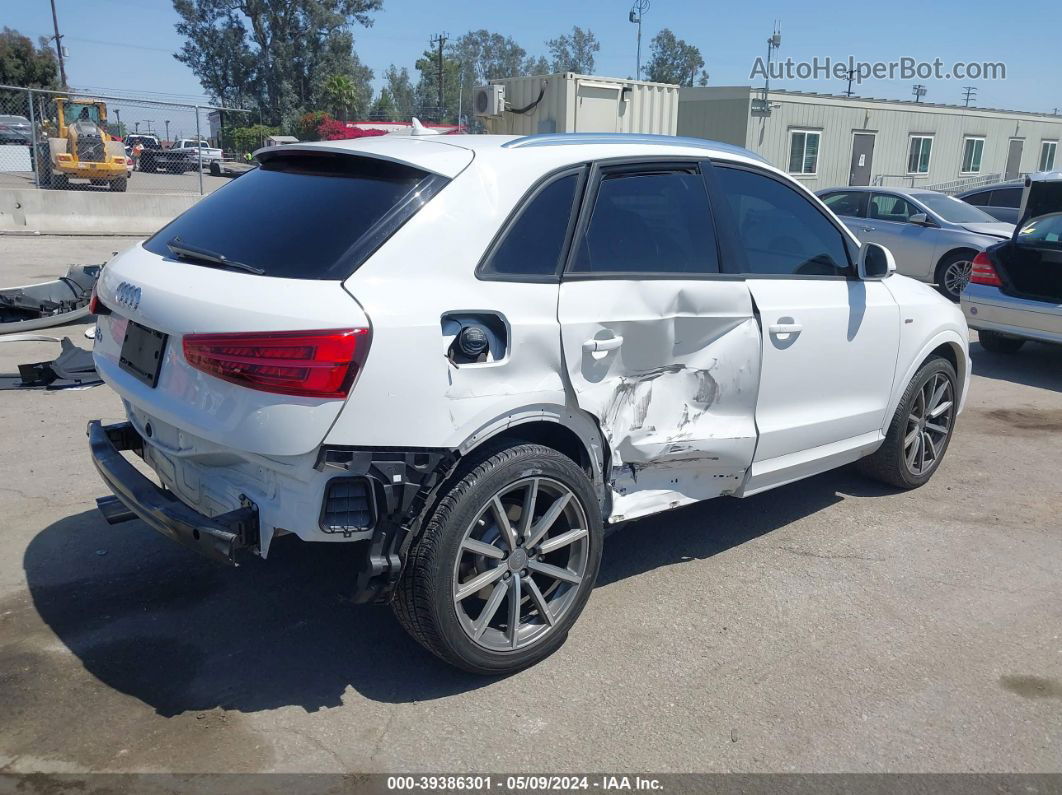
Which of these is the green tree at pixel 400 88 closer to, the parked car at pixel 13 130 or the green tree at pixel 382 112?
the green tree at pixel 382 112

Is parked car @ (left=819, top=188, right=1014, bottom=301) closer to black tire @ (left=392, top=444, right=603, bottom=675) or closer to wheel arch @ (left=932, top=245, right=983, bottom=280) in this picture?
wheel arch @ (left=932, top=245, right=983, bottom=280)

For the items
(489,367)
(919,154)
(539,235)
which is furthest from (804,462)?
(919,154)

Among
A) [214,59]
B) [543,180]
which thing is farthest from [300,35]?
[543,180]

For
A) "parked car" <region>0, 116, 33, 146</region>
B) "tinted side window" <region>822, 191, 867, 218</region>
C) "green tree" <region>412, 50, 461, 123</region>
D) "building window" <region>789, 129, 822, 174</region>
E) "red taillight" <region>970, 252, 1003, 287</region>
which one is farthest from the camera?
"green tree" <region>412, 50, 461, 123</region>

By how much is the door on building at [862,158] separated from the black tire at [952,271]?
19.9m

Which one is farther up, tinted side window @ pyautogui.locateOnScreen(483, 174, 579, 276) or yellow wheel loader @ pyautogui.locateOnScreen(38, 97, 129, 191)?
tinted side window @ pyautogui.locateOnScreen(483, 174, 579, 276)

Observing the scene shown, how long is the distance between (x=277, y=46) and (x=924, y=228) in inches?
2108

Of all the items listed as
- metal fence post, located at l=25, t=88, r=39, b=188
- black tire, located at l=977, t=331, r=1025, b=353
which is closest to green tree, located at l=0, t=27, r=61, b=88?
metal fence post, located at l=25, t=88, r=39, b=188

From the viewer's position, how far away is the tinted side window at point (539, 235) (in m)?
3.20

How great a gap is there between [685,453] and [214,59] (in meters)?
65.8

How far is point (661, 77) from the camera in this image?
95.8 meters

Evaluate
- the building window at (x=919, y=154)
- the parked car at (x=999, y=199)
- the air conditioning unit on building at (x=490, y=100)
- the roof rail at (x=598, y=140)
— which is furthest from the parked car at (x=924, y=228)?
the building window at (x=919, y=154)

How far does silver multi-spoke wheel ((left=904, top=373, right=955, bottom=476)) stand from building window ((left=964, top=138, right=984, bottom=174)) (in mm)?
34152

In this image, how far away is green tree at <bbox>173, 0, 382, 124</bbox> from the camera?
5725cm
